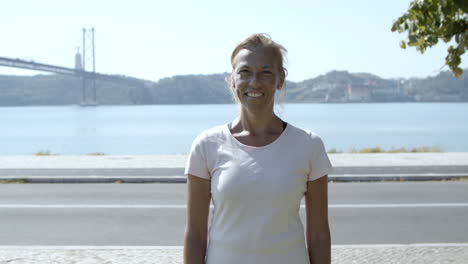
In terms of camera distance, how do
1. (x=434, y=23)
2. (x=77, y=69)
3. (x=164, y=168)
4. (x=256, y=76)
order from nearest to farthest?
1. (x=256, y=76)
2. (x=434, y=23)
3. (x=164, y=168)
4. (x=77, y=69)

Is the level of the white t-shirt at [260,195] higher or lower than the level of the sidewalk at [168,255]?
higher

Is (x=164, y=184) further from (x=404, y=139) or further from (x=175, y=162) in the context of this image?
(x=404, y=139)

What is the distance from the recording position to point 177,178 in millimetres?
14656

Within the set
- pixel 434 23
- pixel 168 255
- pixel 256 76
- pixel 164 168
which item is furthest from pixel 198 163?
pixel 164 168

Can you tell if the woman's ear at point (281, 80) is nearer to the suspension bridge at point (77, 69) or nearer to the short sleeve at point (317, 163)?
the short sleeve at point (317, 163)

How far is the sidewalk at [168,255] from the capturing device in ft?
22.9

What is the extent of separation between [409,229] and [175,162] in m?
9.39

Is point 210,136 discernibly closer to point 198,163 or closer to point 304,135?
point 198,163

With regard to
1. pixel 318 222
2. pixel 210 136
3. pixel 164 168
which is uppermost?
pixel 210 136

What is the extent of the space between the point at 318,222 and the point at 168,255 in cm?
472

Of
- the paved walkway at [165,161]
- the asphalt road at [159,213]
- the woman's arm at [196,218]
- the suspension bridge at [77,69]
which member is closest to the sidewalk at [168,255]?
the asphalt road at [159,213]

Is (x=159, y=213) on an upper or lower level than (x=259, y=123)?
lower

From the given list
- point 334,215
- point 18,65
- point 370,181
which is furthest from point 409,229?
point 18,65

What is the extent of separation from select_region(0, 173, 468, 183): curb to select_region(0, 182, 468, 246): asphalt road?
37 centimetres
